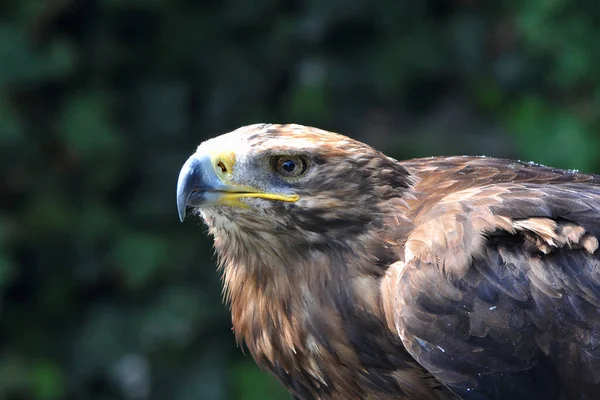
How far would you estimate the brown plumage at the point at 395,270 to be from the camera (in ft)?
10.4

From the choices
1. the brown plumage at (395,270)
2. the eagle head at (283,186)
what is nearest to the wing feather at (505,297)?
the brown plumage at (395,270)

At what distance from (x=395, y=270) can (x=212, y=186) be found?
25.9 inches

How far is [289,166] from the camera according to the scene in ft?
11.0

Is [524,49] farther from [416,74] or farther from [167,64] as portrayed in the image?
[167,64]

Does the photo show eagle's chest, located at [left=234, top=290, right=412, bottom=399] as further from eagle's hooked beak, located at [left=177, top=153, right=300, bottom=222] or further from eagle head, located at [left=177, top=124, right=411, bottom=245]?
eagle's hooked beak, located at [left=177, top=153, right=300, bottom=222]

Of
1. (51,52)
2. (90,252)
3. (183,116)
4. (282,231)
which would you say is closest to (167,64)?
(183,116)

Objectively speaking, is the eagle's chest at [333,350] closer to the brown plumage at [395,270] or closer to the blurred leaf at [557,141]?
the brown plumage at [395,270]

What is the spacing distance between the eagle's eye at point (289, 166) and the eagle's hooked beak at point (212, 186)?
2.9 inches

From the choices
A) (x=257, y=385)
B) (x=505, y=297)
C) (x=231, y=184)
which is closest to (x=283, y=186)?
(x=231, y=184)

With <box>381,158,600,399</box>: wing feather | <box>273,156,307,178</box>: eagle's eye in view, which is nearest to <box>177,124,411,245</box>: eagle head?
<box>273,156,307,178</box>: eagle's eye

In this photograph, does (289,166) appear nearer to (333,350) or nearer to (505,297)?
(333,350)

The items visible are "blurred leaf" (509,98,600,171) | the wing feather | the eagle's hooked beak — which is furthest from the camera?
"blurred leaf" (509,98,600,171)

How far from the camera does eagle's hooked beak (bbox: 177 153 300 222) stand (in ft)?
10.8

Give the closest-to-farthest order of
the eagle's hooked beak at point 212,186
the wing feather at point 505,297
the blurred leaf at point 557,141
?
the wing feather at point 505,297, the eagle's hooked beak at point 212,186, the blurred leaf at point 557,141
